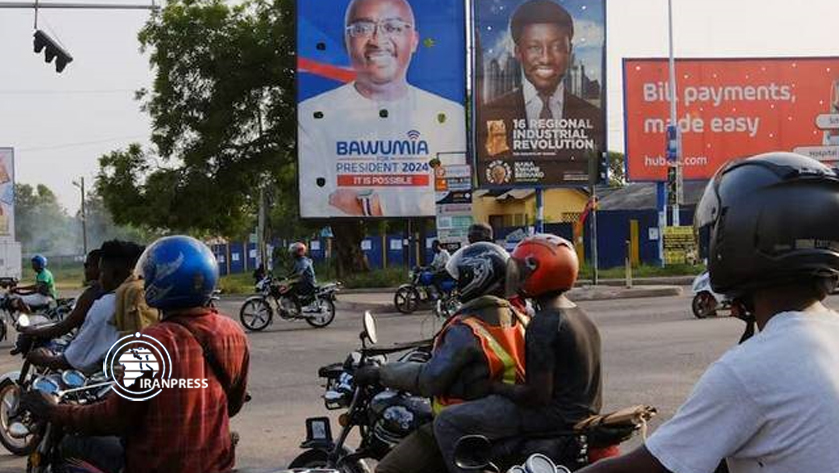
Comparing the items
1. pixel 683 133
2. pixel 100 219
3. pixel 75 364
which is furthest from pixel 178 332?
pixel 100 219

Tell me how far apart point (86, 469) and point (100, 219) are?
132343 millimetres

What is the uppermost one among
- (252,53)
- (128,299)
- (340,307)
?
(252,53)

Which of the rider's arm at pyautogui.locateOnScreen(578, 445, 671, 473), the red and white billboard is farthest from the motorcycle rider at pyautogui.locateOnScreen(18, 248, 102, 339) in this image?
the red and white billboard

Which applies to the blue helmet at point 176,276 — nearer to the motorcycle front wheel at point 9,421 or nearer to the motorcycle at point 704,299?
the motorcycle at point 704,299

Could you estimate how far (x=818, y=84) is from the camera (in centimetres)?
3925

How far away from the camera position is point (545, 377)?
461 cm

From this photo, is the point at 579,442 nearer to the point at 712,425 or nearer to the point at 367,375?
the point at 367,375

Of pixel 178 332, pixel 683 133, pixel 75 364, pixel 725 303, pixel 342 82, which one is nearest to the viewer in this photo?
pixel 725 303

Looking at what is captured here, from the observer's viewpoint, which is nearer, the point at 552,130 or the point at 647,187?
the point at 552,130

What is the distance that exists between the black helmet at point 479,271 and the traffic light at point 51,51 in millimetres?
16103

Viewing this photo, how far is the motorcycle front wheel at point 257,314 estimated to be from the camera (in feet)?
68.3

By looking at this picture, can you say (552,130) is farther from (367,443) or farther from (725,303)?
(725,303)

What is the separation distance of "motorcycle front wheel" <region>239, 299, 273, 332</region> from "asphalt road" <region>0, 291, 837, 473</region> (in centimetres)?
39

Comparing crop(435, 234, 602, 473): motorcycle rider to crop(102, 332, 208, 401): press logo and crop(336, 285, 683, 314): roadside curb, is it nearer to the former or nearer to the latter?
crop(102, 332, 208, 401): press logo
